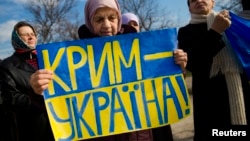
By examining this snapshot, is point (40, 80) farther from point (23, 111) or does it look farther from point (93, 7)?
point (23, 111)

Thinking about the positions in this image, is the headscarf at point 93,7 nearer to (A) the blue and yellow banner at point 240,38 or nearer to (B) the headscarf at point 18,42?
(A) the blue and yellow banner at point 240,38

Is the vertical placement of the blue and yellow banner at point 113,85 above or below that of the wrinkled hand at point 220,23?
below

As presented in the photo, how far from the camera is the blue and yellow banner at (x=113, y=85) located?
156cm

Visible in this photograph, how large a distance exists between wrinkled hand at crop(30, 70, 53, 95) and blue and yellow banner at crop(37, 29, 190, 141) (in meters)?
0.07

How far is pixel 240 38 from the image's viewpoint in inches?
80.4

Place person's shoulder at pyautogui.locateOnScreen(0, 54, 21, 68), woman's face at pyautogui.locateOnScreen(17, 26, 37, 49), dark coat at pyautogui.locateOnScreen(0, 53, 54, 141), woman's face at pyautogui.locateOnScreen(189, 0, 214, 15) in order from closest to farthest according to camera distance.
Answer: woman's face at pyautogui.locateOnScreen(189, 0, 214, 15) < dark coat at pyautogui.locateOnScreen(0, 53, 54, 141) < person's shoulder at pyautogui.locateOnScreen(0, 54, 21, 68) < woman's face at pyautogui.locateOnScreen(17, 26, 37, 49)

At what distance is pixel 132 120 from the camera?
1.62m

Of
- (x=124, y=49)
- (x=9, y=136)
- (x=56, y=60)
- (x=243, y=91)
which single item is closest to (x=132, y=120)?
(x=124, y=49)

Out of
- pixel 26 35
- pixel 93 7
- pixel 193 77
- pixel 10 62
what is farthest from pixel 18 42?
pixel 193 77

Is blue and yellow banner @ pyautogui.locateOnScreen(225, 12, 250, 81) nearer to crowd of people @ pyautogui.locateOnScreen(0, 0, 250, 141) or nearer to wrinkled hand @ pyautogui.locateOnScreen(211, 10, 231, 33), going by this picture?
crowd of people @ pyautogui.locateOnScreen(0, 0, 250, 141)

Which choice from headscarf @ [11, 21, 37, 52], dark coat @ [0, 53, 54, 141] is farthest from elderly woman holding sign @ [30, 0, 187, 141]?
headscarf @ [11, 21, 37, 52]

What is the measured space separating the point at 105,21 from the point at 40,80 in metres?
0.45

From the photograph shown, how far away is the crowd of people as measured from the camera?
160cm
